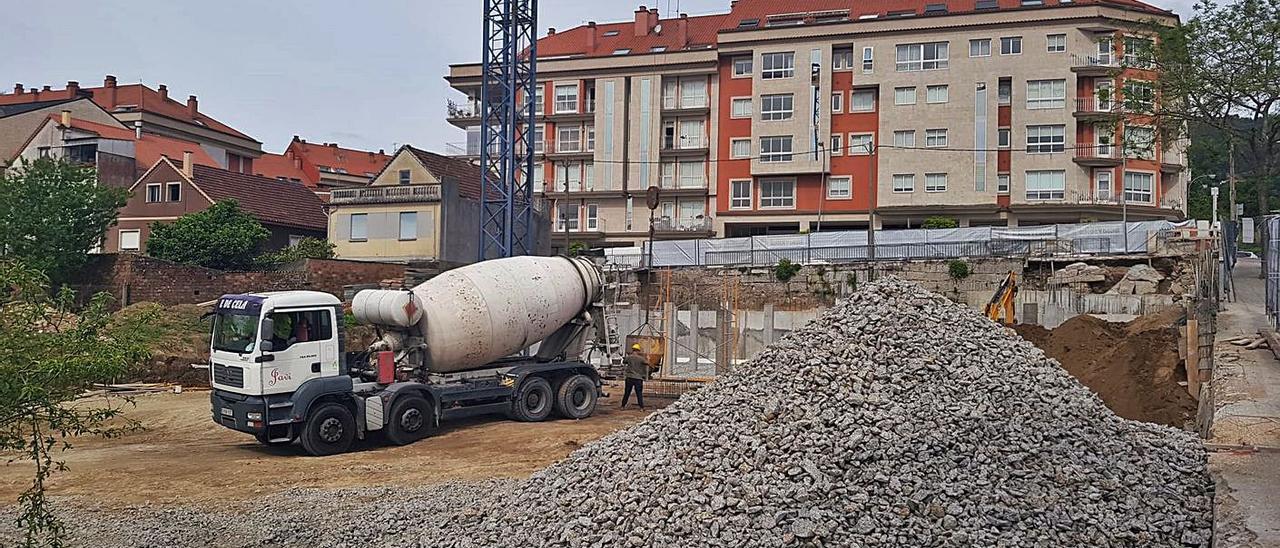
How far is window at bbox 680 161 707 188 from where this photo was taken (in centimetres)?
5391

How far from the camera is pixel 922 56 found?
48438 mm

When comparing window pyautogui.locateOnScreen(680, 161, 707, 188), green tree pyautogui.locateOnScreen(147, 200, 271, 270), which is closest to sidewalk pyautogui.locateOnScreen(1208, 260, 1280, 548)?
green tree pyautogui.locateOnScreen(147, 200, 271, 270)

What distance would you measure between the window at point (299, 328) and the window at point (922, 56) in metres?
38.3

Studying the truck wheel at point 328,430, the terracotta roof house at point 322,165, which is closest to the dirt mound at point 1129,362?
the truck wheel at point 328,430

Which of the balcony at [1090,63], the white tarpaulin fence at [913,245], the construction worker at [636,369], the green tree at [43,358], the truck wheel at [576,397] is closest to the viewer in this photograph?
the green tree at [43,358]

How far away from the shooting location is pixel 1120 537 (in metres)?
8.48

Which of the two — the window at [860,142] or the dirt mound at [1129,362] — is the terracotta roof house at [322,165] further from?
the dirt mound at [1129,362]

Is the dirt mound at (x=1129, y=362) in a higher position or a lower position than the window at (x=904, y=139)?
lower

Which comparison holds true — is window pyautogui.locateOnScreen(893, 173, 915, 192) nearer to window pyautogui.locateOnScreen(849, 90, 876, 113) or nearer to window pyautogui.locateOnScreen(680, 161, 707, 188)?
window pyautogui.locateOnScreen(849, 90, 876, 113)

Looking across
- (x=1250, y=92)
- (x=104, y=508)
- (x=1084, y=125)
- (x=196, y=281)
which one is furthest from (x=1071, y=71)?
(x=104, y=508)

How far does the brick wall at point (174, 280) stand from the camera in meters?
33.7

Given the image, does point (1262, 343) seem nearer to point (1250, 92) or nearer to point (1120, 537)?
point (1250, 92)

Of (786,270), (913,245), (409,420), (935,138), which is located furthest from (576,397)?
(935,138)

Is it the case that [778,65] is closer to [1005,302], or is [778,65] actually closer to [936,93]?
[936,93]
